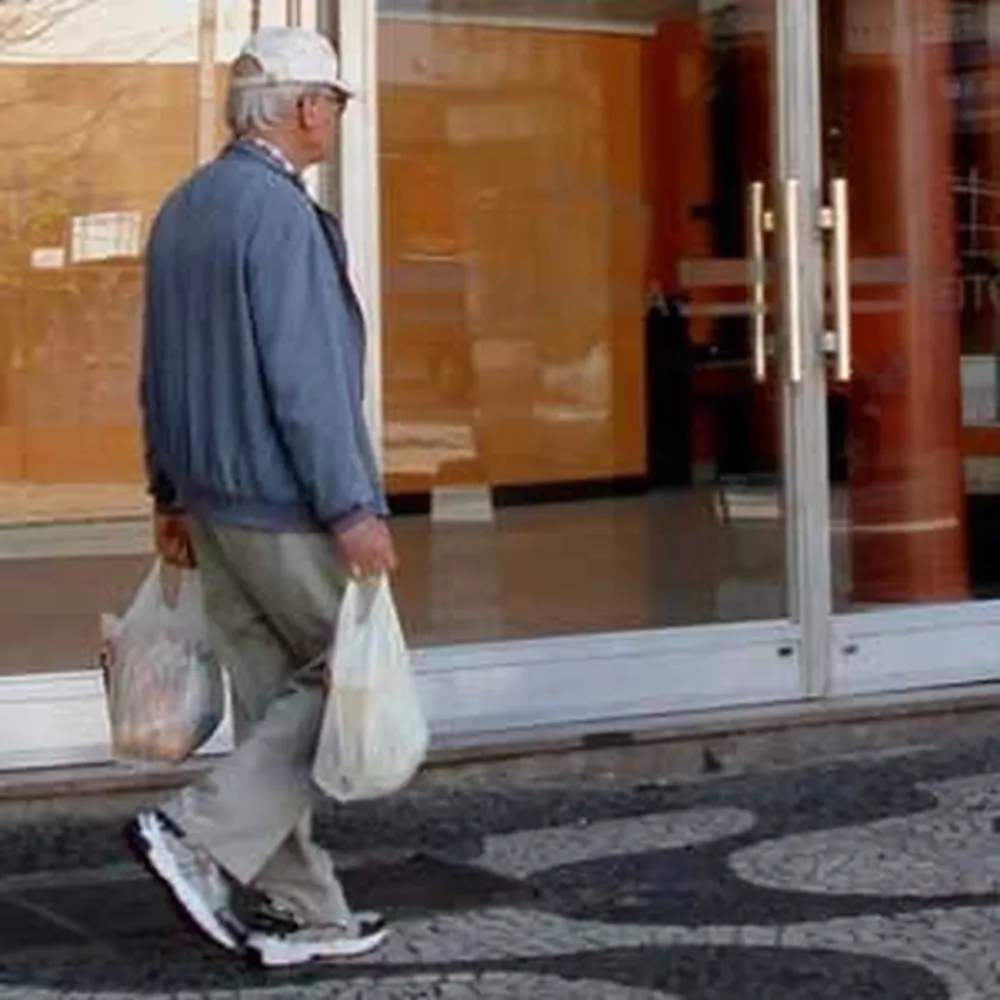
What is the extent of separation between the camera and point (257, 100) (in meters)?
5.45

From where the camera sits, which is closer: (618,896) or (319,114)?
(319,114)

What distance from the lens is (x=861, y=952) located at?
5637mm

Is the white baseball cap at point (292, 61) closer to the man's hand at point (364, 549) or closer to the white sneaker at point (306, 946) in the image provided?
the man's hand at point (364, 549)

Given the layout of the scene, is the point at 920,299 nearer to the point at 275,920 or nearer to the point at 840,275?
the point at 840,275

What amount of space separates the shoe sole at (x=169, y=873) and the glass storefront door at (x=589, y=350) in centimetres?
200

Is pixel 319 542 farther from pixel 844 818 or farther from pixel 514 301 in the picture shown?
pixel 514 301

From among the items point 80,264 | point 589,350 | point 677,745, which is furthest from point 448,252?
point 677,745

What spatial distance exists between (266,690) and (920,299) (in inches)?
143

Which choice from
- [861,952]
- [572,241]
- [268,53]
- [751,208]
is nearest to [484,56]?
[572,241]

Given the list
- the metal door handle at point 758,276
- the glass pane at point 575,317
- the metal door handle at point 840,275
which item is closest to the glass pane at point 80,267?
the glass pane at point 575,317

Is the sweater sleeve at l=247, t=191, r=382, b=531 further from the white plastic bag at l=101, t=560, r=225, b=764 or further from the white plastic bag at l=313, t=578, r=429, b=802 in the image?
the white plastic bag at l=101, t=560, r=225, b=764

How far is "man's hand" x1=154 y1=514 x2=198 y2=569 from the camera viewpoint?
560cm

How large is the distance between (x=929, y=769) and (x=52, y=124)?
3.27 metres

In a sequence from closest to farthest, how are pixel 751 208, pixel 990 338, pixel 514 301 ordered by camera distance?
pixel 751 208 → pixel 990 338 → pixel 514 301
